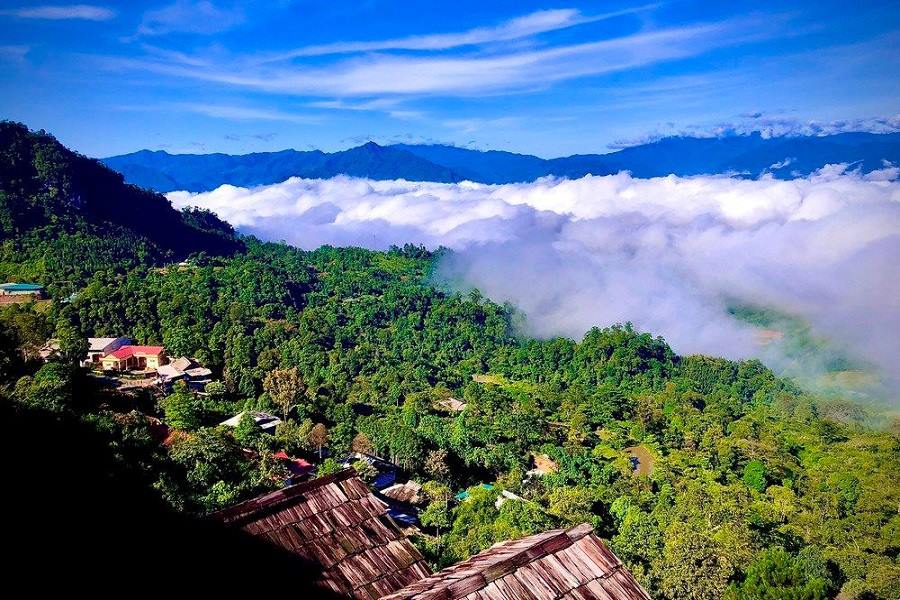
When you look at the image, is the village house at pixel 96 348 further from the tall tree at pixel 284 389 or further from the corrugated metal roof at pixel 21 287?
the corrugated metal roof at pixel 21 287

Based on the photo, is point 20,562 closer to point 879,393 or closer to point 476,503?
point 476,503

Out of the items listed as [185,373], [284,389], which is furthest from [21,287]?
[284,389]

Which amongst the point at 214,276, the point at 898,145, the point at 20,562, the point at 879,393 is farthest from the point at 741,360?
the point at 898,145

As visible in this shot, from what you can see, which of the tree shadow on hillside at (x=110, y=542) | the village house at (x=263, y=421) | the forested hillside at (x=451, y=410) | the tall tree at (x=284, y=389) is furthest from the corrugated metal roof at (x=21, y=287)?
the tree shadow on hillside at (x=110, y=542)

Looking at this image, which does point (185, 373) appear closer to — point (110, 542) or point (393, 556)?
point (110, 542)

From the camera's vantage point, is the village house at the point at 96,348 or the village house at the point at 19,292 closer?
the village house at the point at 96,348

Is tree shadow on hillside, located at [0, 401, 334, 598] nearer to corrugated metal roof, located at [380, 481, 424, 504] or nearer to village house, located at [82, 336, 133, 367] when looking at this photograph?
corrugated metal roof, located at [380, 481, 424, 504]
